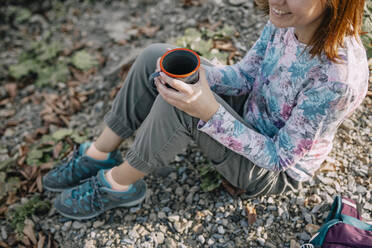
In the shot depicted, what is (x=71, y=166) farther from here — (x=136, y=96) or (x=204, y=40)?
(x=204, y=40)

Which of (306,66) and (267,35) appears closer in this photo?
(306,66)

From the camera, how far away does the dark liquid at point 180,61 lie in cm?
202

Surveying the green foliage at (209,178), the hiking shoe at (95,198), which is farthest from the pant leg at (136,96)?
the green foliage at (209,178)

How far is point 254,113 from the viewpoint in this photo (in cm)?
246

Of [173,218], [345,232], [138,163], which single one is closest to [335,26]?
[345,232]

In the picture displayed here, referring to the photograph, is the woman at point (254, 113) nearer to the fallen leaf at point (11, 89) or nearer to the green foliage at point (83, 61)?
the green foliage at point (83, 61)

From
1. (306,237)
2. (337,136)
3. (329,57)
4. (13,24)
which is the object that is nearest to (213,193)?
(306,237)

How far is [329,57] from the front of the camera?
177 centimetres

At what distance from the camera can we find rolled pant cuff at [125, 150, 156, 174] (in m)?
2.39

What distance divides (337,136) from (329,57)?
1640 millimetres

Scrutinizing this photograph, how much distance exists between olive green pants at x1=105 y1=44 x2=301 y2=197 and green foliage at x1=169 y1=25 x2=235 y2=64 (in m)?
1.16

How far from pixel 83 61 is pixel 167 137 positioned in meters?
3.05

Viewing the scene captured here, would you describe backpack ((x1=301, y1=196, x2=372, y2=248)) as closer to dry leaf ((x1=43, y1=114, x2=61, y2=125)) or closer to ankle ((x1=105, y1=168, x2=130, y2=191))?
ankle ((x1=105, y1=168, x2=130, y2=191))

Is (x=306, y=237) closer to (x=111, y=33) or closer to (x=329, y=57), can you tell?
(x=329, y=57)
